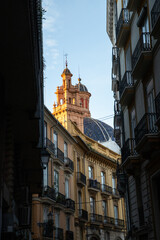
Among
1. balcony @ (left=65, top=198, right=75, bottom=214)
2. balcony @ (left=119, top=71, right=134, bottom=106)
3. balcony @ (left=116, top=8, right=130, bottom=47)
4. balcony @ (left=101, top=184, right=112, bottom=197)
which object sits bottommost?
balcony @ (left=65, top=198, right=75, bottom=214)

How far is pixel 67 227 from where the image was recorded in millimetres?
29219

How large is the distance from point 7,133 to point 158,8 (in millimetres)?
5991

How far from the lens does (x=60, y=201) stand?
2720cm

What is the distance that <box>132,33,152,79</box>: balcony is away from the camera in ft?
41.8

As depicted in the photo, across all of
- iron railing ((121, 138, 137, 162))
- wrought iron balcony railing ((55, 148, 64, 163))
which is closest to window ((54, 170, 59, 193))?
wrought iron balcony railing ((55, 148, 64, 163))

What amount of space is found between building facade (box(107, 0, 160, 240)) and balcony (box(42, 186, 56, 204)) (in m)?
8.86

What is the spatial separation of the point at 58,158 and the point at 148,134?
1749 cm

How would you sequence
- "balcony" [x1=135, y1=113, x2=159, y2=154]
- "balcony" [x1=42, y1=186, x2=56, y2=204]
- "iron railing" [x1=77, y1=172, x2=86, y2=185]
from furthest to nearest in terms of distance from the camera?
1. "iron railing" [x1=77, y1=172, x2=86, y2=185]
2. "balcony" [x1=42, y1=186, x2=56, y2=204]
3. "balcony" [x1=135, y1=113, x2=159, y2=154]

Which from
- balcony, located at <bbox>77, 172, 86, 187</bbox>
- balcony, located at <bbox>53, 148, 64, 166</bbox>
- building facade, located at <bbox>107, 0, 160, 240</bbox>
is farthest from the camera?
balcony, located at <bbox>77, 172, 86, 187</bbox>

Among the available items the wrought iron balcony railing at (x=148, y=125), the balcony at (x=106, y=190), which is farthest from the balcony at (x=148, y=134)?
the balcony at (x=106, y=190)

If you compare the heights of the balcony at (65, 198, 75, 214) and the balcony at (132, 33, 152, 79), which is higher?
the balcony at (132, 33, 152, 79)

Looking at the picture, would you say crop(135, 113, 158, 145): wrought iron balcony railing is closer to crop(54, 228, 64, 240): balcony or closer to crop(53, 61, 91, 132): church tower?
crop(54, 228, 64, 240): balcony

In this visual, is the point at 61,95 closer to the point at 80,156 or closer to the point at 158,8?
the point at 80,156

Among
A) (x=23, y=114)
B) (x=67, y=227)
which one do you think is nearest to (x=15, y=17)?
(x=23, y=114)
